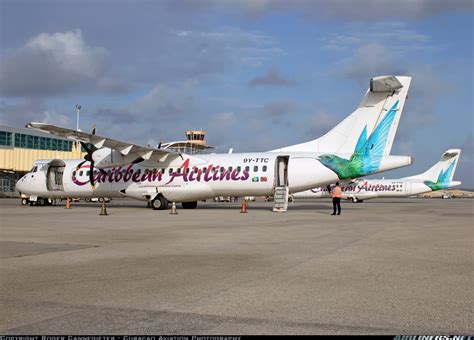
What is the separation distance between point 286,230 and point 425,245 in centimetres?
468

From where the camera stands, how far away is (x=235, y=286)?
6785 mm

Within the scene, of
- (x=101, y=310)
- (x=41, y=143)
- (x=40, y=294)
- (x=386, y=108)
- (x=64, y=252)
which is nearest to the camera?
(x=101, y=310)

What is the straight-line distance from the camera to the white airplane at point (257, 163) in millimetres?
26047

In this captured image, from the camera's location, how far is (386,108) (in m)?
26.1

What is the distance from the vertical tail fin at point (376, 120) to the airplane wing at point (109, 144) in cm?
957

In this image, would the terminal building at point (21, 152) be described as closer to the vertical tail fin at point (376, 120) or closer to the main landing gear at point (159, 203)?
the main landing gear at point (159, 203)

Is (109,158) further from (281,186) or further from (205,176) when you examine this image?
(281,186)

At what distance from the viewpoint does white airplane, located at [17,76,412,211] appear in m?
26.0

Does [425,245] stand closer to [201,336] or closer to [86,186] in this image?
[201,336]

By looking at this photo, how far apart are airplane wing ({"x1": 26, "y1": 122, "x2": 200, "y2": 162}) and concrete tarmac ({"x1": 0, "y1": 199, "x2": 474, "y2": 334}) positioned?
14.0 m

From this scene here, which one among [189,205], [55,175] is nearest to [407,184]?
[189,205]

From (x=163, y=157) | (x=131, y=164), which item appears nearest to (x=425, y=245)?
(x=163, y=157)

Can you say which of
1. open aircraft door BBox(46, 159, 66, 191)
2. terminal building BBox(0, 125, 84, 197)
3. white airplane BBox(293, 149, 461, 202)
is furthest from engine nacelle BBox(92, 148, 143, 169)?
terminal building BBox(0, 125, 84, 197)

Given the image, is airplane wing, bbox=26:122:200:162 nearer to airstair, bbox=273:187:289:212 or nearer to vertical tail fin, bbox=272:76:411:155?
airstair, bbox=273:187:289:212
